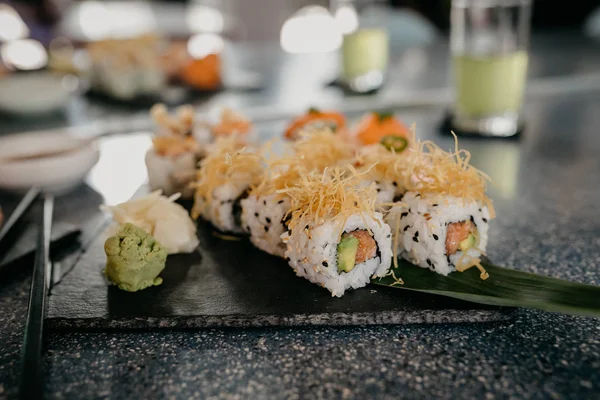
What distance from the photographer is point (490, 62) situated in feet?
7.07

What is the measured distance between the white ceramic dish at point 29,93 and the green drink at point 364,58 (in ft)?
4.56

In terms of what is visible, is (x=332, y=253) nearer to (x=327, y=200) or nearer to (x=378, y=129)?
(x=327, y=200)

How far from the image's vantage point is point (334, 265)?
3.50ft

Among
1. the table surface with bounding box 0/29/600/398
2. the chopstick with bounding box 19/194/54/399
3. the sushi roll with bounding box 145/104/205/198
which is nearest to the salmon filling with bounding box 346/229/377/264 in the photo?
the table surface with bounding box 0/29/600/398

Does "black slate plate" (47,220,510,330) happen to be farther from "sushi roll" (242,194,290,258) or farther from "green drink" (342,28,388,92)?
"green drink" (342,28,388,92)

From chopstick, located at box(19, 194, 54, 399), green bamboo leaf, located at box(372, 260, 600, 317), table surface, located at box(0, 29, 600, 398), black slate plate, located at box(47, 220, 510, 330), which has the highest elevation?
chopstick, located at box(19, 194, 54, 399)

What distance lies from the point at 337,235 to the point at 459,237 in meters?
0.26

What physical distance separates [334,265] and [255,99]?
1.92m

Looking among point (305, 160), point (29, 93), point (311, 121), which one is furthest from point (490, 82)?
point (29, 93)

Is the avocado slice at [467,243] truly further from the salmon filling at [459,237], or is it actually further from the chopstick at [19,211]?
the chopstick at [19,211]

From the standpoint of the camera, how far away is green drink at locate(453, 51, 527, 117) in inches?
84.7

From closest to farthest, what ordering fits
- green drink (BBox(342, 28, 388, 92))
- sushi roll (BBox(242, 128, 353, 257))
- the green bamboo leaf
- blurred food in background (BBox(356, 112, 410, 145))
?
the green bamboo leaf < sushi roll (BBox(242, 128, 353, 257)) < blurred food in background (BBox(356, 112, 410, 145)) < green drink (BBox(342, 28, 388, 92))

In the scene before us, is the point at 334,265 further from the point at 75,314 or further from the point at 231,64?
the point at 231,64

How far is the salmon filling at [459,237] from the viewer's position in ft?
3.73
